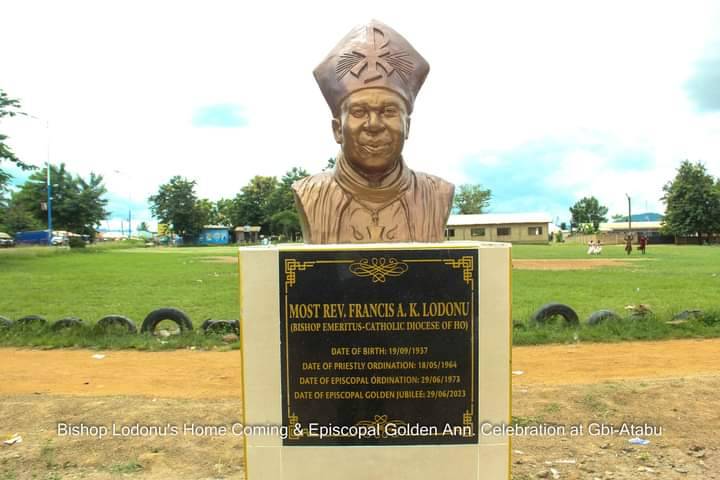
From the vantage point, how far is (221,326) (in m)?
8.02

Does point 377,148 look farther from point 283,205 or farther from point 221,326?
point 283,205

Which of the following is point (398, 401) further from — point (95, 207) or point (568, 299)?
point (95, 207)

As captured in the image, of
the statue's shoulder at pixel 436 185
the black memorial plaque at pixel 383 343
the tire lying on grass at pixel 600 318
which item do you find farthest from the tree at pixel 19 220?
the black memorial plaque at pixel 383 343

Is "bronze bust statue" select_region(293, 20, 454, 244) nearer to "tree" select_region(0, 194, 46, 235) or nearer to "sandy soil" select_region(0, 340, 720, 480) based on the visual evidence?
"sandy soil" select_region(0, 340, 720, 480)

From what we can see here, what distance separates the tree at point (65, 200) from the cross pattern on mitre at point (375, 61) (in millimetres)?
39824

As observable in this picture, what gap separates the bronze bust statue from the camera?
3.62 metres

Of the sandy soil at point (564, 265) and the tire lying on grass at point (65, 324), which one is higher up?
the sandy soil at point (564, 265)

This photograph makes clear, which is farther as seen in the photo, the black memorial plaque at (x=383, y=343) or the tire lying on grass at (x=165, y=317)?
the tire lying on grass at (x=165, y=317)

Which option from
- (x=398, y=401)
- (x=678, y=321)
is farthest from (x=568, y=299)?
(x=398, y=401)

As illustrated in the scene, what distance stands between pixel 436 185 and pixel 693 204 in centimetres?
5078

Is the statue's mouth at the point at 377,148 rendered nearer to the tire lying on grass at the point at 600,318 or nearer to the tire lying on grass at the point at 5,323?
the tire lying on grass at the point at 600,318

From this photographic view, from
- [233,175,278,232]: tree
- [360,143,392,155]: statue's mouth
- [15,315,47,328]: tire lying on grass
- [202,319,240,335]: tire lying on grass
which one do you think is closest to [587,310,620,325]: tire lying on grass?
[202,319,240,335]: tire lying on grass

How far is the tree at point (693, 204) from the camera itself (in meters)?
46.3

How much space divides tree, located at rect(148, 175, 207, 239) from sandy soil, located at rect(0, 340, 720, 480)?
54.2 meters
